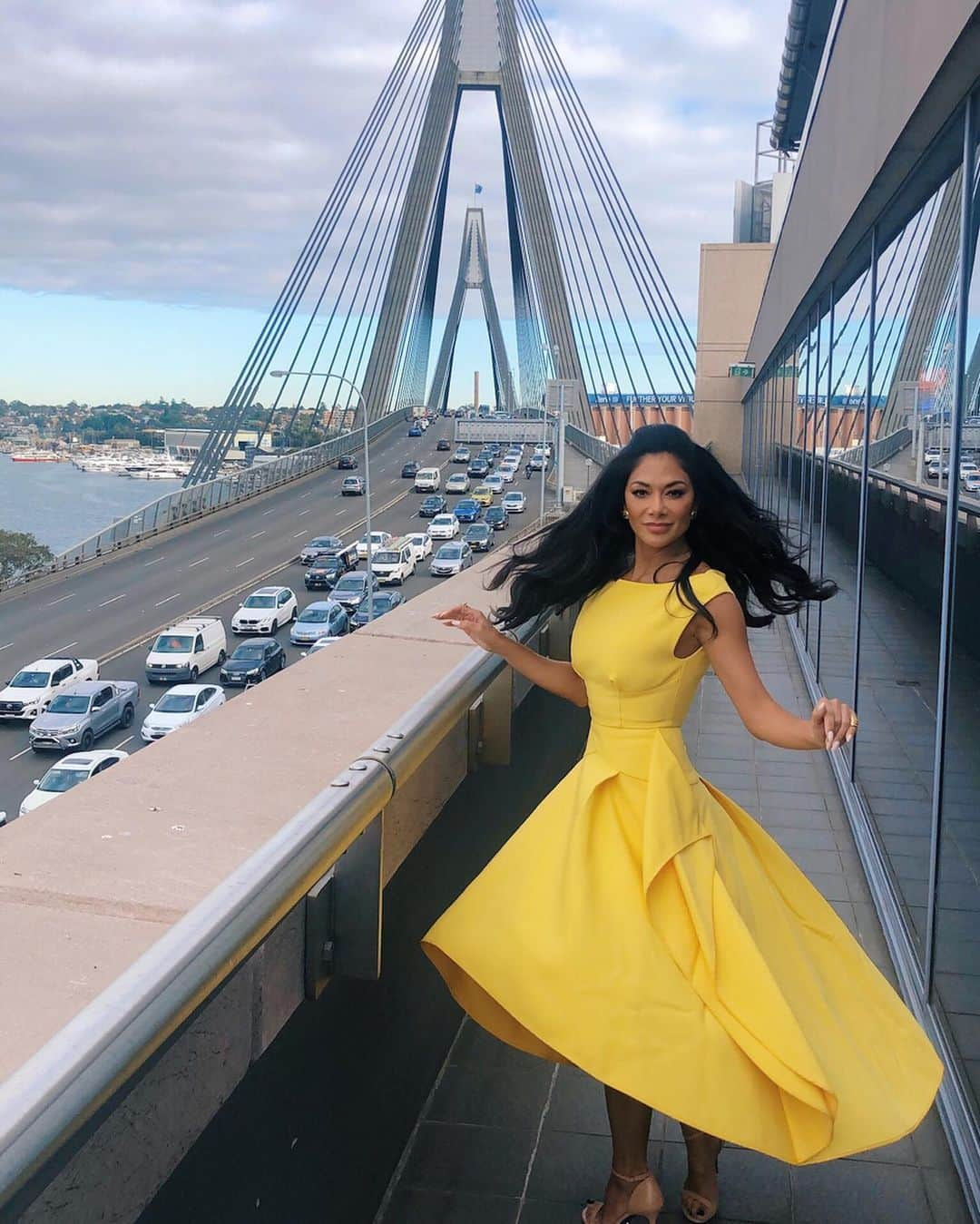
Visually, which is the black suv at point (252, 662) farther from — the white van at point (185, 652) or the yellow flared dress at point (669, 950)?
the yellow flared dress at point (669, 950)

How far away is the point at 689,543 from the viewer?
2.31m

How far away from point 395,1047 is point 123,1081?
4.49 feet

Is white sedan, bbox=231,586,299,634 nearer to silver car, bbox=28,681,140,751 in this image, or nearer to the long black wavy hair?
silver car, bbox=28,681,140,751

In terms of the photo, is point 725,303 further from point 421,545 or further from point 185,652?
point 185,652

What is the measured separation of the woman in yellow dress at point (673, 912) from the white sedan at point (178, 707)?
17852 millimetres

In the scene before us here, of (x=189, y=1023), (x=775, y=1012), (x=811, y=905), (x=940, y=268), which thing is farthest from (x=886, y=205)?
(x=189, y=1023)

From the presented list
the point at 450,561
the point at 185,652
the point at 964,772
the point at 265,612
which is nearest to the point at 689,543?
the point at 964,772

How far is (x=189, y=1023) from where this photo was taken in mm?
1389

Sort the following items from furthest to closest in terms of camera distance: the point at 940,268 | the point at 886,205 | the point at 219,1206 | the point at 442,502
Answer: the point at 442,502 → the point at 886,205 → the point at 940,268 → the point at 219,1206

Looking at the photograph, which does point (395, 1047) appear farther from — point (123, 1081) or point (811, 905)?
point (123, 1081)

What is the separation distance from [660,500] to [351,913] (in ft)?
3.02

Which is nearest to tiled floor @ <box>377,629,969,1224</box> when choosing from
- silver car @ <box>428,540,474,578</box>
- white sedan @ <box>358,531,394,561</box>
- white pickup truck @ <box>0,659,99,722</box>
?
white pickup truck @ <box>0,659,99,722</box>

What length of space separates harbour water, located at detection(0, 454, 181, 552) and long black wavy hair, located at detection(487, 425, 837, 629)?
63163 mm

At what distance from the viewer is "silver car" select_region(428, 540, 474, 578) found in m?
36.1
